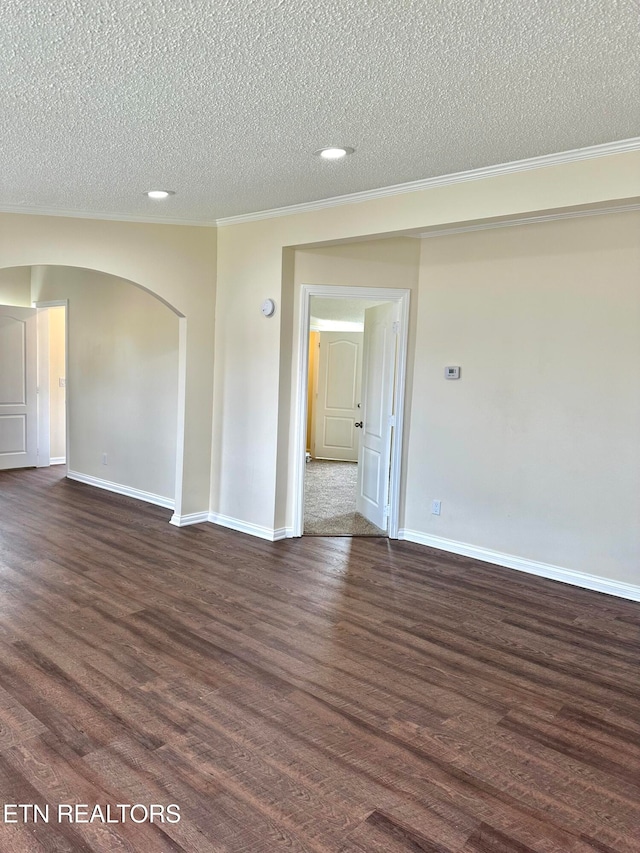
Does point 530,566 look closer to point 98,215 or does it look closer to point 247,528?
point 247,528

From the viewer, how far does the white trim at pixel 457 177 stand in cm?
306

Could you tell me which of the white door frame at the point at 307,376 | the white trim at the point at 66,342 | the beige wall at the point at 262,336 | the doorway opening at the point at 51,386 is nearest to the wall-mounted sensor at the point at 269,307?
the beige wall at the point at 262,336

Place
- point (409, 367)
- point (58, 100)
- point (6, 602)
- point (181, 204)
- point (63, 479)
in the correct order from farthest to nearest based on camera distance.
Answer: point (63, 479) → point (409, 367) → point (181, 204) → point (6, 602) → point (58, 100)

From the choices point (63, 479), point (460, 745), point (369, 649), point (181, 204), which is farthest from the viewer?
point (63, 479)

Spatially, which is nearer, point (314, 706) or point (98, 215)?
point (314, 706)

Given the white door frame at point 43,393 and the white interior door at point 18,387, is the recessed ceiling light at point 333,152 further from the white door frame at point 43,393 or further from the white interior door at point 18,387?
the white interior door at point 18,387

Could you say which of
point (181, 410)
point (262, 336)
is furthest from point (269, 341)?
point (181, 410)

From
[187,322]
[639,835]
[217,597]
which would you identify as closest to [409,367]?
[187,322]

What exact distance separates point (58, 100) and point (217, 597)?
2.84m

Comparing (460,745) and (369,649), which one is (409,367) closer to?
(369,649)

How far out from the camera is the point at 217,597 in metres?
3.70

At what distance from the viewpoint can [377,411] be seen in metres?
5.36

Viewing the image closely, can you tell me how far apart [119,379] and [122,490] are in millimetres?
1224

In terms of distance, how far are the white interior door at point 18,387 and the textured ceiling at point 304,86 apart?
3.97 m
